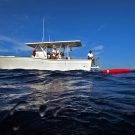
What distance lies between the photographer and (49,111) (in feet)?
13.4

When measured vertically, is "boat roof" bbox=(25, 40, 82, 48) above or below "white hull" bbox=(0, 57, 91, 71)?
above

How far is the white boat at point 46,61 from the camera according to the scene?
1948 centimetres

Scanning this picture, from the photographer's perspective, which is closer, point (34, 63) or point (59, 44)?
point (34, 63)

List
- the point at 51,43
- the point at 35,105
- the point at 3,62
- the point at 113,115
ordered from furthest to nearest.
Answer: the point at 51,43
the point at 3,62
the point at 35,105
the point at 113,115

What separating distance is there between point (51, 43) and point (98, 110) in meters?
17.5

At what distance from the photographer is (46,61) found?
64.7 feet

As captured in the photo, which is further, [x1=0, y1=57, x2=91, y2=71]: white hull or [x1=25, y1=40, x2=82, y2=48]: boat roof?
[x1=25, y1=40, x2=82, y2=48]: boat roof

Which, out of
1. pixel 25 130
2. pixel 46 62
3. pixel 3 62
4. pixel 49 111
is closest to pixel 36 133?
pixel 25 130

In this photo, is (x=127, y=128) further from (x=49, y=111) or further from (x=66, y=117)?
(x=49, y=111)

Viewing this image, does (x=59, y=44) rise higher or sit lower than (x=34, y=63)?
higher

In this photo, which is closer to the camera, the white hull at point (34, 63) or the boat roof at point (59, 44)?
the white hull at point (34, 63)

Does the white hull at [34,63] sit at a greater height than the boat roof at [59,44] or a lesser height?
lesser

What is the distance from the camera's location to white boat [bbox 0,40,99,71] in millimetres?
19484

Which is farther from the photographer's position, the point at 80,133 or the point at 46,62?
the point at 46,62
